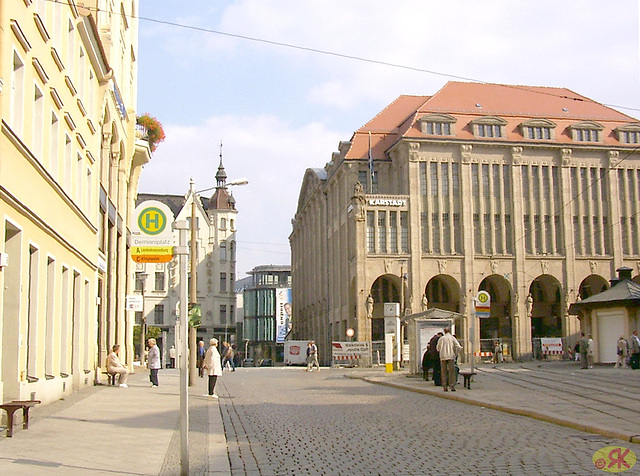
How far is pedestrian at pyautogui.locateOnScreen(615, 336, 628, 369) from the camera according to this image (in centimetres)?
3650

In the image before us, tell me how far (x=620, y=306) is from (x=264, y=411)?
2491 cm

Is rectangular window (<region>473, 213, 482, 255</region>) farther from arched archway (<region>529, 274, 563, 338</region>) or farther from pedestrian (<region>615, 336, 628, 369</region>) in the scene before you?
pedestrian (<region>615, 336, 628, 369</region>)

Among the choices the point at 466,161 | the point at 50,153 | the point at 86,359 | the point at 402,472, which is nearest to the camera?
the point at 402,472

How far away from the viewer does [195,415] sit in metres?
17.4

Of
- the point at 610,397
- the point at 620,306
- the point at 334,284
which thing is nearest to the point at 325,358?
the point at 334,284

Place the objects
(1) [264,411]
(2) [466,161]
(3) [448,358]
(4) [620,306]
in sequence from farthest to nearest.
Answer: (2) [466,161] → (4) [620,306] → (3) [448,358] → (1) [264,411]

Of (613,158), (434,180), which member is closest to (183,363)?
(434,180)

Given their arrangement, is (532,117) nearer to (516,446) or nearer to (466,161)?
(466,161)

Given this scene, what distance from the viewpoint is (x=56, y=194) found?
20.3 metres

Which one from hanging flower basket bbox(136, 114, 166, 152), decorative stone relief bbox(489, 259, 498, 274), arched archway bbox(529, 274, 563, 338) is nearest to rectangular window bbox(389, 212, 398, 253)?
decorative stone relief bbox(489, 259, 498, 274)

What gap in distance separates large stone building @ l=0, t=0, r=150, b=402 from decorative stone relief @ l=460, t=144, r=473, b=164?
122 feet

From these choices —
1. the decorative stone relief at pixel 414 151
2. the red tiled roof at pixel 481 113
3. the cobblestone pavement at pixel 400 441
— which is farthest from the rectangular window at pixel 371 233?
the cobblestone pavement at pixel 400 441

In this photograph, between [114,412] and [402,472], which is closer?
[402,472]

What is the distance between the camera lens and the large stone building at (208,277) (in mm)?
94625
